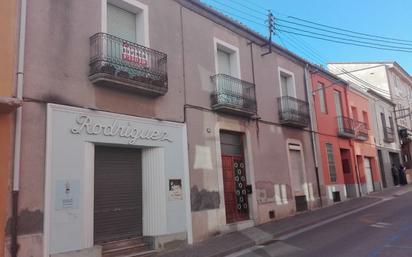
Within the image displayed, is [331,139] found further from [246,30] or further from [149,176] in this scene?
[149,176]

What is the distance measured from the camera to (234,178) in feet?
44.2

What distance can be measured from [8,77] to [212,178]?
659 centimetres

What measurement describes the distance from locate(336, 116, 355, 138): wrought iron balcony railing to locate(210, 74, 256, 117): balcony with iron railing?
29.2 feet

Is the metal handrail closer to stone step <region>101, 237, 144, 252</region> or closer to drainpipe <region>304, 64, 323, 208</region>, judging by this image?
stone step <region>101, 237, 144, 252</region>

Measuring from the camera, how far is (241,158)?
46.0ft

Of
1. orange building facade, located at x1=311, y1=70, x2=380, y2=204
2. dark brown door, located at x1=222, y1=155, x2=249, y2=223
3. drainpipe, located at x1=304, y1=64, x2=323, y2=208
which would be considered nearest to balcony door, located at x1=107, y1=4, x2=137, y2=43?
dark brown door, located at x1=222, y1=155, x2=249, y2=223

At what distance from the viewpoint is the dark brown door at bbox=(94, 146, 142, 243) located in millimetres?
9148

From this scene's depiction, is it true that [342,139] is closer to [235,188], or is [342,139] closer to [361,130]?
[361,130]

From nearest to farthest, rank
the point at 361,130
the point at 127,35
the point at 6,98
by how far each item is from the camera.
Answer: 1. the point at 6,98
2. the point at 127,35
3. the point at 361,130

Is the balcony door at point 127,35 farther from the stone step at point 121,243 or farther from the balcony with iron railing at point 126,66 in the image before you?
the stone step at point 121,243

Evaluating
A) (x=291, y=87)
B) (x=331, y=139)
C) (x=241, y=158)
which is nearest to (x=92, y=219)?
(x=241, y=158)

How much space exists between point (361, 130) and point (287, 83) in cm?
848

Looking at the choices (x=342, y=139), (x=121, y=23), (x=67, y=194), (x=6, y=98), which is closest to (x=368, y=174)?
(x=342, y=139)

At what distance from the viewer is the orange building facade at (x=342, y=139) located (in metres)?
19.5
